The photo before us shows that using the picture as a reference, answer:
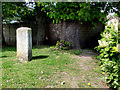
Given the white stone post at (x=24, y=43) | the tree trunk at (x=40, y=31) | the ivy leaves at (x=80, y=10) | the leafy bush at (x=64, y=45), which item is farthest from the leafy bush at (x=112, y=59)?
the tree trunk at (x=40, y=31)

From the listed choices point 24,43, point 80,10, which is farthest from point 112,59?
point 80,10

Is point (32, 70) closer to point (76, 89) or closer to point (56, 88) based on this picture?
point (56, 88)

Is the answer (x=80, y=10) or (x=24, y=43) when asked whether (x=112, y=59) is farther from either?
(x=80, y=10)

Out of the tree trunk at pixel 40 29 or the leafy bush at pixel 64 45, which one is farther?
the tree trunk at pixel 40 29

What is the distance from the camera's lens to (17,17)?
37.3ft

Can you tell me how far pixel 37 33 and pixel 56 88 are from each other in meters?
8.60

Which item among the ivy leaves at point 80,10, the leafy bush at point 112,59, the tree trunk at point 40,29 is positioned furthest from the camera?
the tree trunk at point 40,29

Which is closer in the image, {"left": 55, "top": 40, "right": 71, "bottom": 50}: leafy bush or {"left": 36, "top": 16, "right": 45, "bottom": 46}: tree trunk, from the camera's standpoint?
{"left": 55, "top": 40, "right": 71, "bottom": 50}: leafy bush

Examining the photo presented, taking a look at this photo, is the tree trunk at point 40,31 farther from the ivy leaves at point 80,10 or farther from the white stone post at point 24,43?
the white stone post at point 24,43

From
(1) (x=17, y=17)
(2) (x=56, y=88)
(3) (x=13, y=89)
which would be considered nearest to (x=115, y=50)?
(2) (x=56, y=88)

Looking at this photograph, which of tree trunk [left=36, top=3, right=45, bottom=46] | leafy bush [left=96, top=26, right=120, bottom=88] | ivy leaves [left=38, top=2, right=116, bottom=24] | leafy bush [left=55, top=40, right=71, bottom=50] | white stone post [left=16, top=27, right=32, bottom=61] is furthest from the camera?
tree trunk [left=36, top=3, right=45, bottom=46]

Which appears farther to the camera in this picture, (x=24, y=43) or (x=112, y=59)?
(x=24, y=43)

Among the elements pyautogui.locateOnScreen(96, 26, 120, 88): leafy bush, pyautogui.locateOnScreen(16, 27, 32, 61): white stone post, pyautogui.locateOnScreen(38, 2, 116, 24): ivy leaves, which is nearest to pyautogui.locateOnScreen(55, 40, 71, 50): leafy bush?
pyautogui.locateOnScreen(38, 2, 116, 24): ivy leaves

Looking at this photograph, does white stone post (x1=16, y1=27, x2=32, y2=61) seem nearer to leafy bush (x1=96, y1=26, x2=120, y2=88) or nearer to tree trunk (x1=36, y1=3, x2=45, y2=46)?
leafy bush (x1=96, y1=26, x2=120, y2=88)
